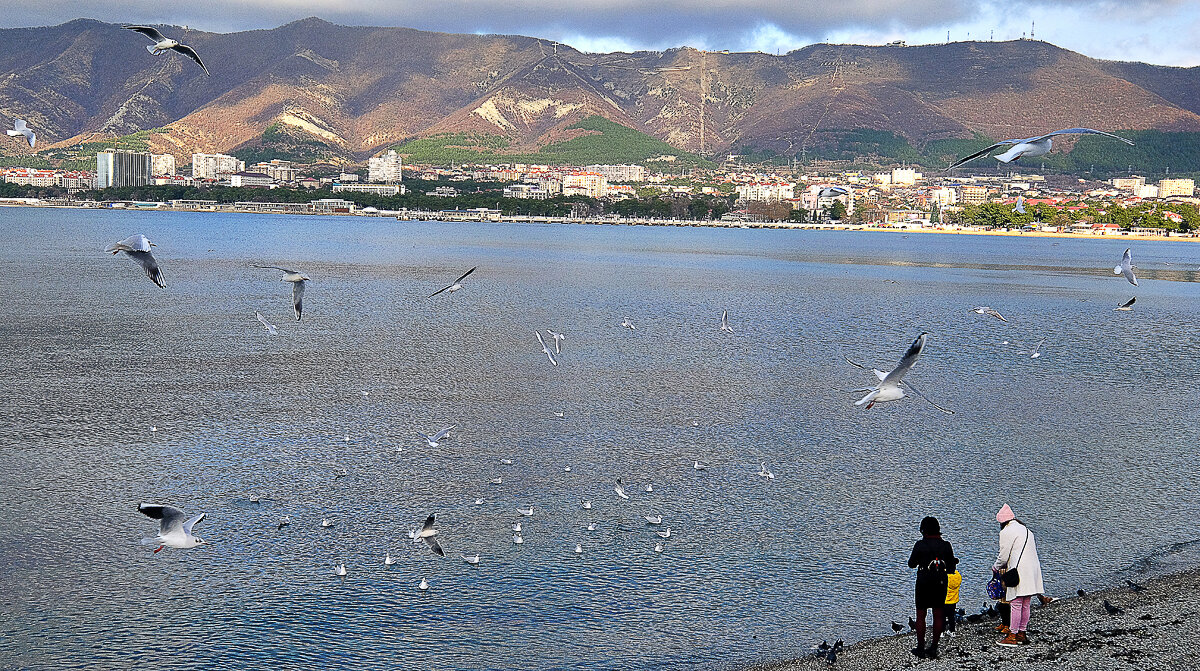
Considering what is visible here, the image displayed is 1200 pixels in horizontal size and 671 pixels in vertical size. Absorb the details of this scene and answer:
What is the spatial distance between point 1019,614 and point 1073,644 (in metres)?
0.49

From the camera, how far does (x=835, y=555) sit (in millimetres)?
10203

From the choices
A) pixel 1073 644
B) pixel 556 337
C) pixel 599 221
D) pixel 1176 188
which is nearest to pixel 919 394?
pixel 556 337

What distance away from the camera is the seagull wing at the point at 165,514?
23.2 feet

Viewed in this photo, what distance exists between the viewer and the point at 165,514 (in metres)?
7.71

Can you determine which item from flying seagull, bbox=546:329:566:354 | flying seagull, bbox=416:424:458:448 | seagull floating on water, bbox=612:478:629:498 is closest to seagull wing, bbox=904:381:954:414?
flying seagull, bbox=546:329:566:354

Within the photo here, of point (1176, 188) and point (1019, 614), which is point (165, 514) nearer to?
point (1019, 614)

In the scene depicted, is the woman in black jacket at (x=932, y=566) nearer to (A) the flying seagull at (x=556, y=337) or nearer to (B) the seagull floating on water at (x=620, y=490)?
(B) the seagull floating on water at (x=620, y=490)

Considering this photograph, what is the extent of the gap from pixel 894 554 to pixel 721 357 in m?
13.7

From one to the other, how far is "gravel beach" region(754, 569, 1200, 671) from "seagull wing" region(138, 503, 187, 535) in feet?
13.8

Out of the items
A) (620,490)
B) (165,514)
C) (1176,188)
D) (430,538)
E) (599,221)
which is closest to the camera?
(165,514)

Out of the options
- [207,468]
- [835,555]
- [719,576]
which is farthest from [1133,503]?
[207,468]

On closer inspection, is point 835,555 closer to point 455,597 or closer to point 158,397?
point 455,597

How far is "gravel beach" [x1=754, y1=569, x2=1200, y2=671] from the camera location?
7219 mm

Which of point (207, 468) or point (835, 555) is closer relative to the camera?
point (835, 555)
